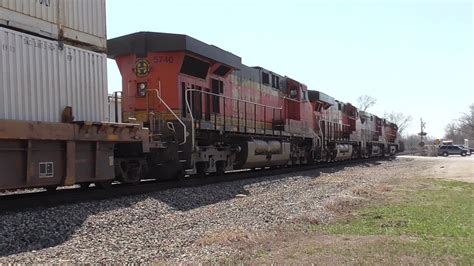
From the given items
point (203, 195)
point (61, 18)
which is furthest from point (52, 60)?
point (203, 195)

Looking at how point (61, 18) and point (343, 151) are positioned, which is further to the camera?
point (343, 151)

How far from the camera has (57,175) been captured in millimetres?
8094

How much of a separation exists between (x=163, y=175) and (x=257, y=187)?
2.72 meters

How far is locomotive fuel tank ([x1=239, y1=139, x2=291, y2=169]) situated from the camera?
15.5 m

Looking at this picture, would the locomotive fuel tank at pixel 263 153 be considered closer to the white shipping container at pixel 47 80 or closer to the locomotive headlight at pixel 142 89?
the locomotive headlight at pixel 142 89

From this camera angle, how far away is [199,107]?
13.8m

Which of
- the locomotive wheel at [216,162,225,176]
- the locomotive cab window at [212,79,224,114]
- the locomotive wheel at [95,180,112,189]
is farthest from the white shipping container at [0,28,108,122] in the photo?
the locomotive wheel at [216,162,225,176]

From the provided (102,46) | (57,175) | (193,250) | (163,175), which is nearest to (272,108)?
(163,175)

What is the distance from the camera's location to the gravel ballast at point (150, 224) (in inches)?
220

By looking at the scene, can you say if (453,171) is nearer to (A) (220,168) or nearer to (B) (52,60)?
(A) (220,168)

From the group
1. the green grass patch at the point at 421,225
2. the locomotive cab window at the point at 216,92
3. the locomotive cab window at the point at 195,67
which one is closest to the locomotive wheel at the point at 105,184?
the locomotive cab window at the point at 195,67

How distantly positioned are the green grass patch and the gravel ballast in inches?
33.6

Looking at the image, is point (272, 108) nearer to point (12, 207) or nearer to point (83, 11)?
point (83, 11)

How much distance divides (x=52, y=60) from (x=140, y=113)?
173 inches
